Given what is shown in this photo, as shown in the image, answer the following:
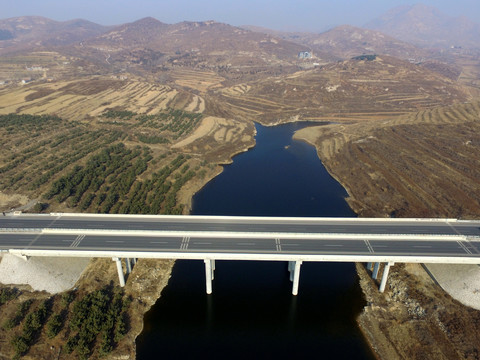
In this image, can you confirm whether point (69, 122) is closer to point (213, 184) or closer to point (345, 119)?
point (213, 184)

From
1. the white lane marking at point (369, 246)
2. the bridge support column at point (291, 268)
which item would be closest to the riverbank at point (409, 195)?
the white lane marking at point (369, 246)

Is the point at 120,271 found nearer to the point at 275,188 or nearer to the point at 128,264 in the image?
the point at 128,264

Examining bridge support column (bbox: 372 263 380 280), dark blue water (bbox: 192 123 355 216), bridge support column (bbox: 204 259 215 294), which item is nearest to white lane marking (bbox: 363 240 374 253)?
bridge support column (bbox: 372 263 380 280)

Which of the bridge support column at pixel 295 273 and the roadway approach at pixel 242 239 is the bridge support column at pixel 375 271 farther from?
the bridge support column at pixel 295 273

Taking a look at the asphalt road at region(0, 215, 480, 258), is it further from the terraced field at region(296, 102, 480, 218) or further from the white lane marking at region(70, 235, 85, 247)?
the terraced field at region(296, 102, 480, 218)

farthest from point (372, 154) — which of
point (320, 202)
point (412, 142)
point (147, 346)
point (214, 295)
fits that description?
point (147, 346)

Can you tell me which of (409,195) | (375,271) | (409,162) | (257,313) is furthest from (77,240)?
(409,162)
